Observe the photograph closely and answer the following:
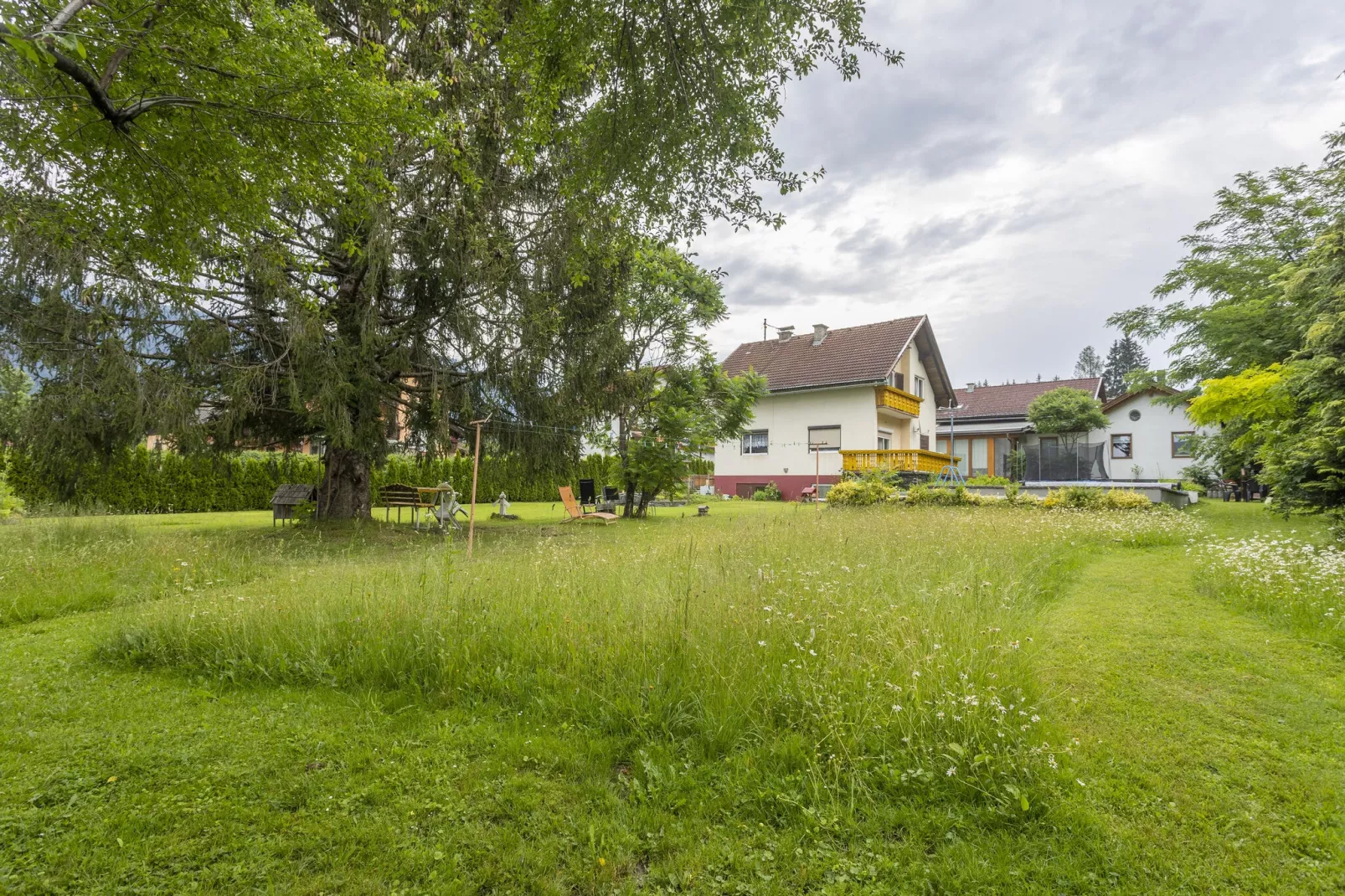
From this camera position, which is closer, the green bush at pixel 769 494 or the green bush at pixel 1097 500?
the green bush at pixel 1097 500

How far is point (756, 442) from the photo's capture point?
30.1m

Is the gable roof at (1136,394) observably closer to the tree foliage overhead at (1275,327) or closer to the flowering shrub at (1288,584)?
the tree foliage overhead at (1275,327)

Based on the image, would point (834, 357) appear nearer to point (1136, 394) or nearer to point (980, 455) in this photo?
point (980, 455)

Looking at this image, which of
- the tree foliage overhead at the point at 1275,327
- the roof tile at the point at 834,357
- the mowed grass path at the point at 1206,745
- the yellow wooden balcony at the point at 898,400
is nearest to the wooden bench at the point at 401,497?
the mowed grass path at the point at 1206,745

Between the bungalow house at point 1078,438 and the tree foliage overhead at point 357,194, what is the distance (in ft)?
80.3

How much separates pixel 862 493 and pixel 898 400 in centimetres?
1147

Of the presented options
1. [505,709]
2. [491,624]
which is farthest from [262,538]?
[505,709]

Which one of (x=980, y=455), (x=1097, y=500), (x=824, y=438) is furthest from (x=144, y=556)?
(x=980, y=455)

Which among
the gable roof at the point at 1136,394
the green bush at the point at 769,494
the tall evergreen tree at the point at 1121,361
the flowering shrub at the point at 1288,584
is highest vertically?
the tall evergreen tree at the point at 1121,361

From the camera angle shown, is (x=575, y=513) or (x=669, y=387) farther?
(x=669, y=387)

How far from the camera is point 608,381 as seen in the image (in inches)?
546

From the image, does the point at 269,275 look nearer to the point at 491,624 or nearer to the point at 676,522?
the point at 491,624

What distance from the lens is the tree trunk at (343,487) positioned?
13258mm

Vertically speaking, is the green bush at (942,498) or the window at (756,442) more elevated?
the window at (756,442)
